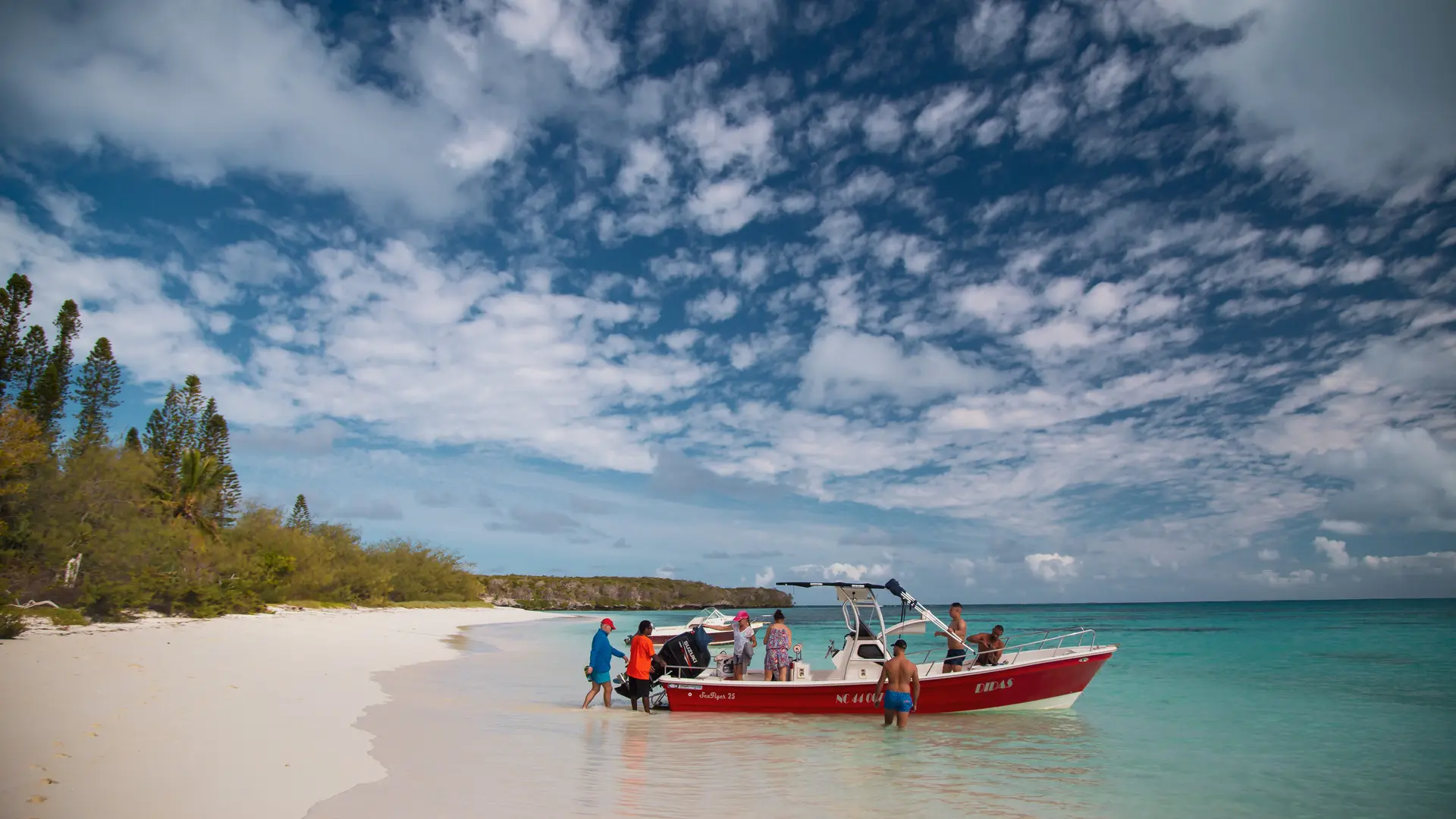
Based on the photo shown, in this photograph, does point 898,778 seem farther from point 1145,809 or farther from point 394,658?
point 394,658

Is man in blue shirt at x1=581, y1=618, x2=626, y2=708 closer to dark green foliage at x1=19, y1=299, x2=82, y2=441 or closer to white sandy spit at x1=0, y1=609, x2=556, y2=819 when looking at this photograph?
white sandy spit at x1=0, y1=609, x2=556, y2=819

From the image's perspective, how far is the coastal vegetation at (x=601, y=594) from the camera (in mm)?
135625

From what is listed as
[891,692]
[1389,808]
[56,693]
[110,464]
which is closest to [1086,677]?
[891,692]

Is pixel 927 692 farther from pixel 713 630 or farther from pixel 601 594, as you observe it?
pixel 601 594

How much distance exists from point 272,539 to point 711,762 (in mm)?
45486

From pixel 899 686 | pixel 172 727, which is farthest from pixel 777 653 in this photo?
pixel 172 727

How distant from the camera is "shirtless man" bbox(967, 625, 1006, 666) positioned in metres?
15.7

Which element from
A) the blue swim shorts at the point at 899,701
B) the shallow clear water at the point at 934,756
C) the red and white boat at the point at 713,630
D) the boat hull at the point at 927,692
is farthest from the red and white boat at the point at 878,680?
the red and white boat at the point at 713,630

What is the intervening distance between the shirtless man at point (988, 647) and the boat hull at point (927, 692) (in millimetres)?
448

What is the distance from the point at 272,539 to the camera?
1854 inches

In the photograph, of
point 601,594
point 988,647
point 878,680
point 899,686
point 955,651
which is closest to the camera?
point 899,686

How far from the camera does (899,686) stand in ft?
47.0

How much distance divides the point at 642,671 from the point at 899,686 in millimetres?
5193

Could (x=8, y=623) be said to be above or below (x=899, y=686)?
above
